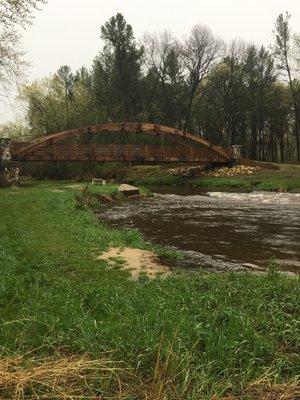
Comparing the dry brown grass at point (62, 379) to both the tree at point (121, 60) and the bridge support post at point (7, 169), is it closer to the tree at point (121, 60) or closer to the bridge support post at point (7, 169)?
the bridge support post at point (7, 169)

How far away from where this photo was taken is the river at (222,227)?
1176 centimetres

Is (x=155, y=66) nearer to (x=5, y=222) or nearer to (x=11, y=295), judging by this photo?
(x=5, y=222)

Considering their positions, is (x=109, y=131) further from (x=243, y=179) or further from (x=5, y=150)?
(x=243, y=179)

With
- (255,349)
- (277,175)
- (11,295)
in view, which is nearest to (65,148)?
(277,175)

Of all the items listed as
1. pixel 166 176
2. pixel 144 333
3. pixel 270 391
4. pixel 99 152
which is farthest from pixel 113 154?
pixel 270 391

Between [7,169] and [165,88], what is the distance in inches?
1264

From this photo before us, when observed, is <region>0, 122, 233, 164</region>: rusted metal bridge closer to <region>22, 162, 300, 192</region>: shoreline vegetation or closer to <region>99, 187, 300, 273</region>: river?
<region>22, 162, 300, 192</region>: shoreline vegetation

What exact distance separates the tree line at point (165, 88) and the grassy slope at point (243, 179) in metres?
14.0

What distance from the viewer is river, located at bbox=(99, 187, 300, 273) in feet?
38.6

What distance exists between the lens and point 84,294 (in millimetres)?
7180

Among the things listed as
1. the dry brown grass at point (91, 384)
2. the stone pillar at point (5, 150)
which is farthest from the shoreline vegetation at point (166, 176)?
the dry brown grass at point (91, 384)

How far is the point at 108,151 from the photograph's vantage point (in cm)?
4253

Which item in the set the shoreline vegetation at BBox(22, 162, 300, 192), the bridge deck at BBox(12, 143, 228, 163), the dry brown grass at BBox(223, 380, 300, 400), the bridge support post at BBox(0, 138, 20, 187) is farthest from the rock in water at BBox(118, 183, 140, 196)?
the dry brown grass at BBox(223, 380, 300, 400)

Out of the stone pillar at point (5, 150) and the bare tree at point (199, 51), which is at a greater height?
the bare tree at point (199, 51)
